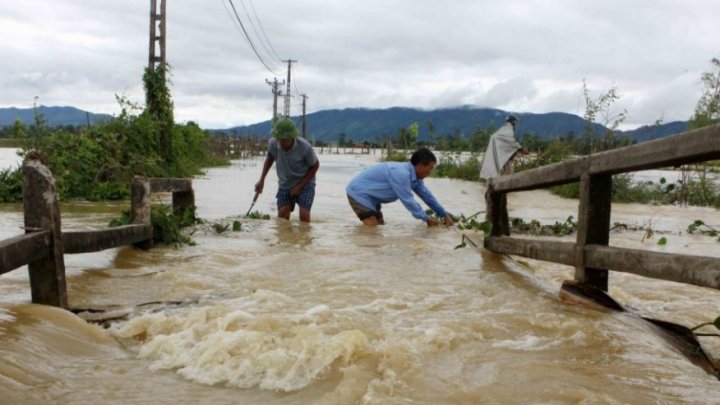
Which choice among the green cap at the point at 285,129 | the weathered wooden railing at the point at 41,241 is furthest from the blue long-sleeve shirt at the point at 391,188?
the weathered wooden railing at the point at 41,241

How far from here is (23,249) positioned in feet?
9.56

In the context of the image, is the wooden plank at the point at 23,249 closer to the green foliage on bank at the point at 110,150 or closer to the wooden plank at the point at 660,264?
the wooden plank at the point at 660,264

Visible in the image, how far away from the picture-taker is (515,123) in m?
13.1

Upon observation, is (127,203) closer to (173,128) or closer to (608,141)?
(173,128)

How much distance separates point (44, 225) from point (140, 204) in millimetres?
2274

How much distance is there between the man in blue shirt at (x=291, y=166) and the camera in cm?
763

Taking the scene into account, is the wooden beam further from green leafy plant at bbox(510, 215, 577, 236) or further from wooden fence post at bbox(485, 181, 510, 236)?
green leafy plant at bbox(510, 215, 577, 236)

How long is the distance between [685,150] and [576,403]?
1.31m

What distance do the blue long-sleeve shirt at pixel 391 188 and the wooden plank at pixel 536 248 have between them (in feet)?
5.15

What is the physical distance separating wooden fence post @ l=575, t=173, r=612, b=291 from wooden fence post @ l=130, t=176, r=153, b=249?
3607mm

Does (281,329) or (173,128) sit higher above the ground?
(173,128)

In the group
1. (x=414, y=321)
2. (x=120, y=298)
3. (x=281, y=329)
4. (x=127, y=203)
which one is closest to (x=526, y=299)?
(x=414, y=321)

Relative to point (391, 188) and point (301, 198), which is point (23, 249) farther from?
point (301, 198)

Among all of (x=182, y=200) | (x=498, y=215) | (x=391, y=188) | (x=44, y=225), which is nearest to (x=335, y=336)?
(x=44, y=225)
